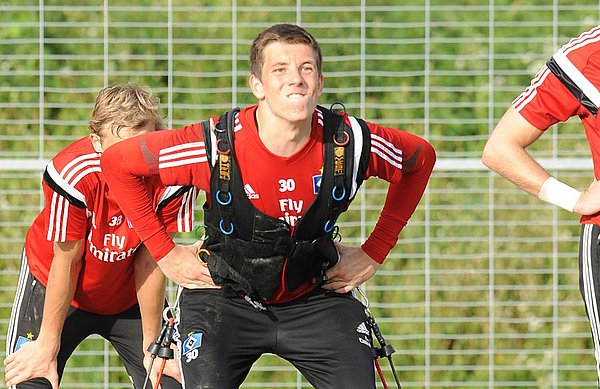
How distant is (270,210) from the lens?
16.0 feet

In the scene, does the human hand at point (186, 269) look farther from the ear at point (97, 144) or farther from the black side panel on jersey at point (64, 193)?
the ear at point (97, 144)

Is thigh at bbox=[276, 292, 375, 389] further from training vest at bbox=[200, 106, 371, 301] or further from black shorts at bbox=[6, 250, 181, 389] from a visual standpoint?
black shorts at bbox=[6, 250, 181, 389]

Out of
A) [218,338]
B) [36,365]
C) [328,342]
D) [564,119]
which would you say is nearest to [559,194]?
[564,119]

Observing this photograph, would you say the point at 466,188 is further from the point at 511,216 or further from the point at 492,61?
the point at 492,61

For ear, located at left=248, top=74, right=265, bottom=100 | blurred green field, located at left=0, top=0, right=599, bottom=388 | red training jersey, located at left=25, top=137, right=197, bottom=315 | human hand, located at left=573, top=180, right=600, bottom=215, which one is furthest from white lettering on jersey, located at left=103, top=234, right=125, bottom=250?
blurred green field, located at left=0, top=0, right=599, bottom=388

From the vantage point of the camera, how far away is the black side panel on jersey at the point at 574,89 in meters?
4.70

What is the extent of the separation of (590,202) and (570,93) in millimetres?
415

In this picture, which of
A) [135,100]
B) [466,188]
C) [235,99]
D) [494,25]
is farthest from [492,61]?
[135,100]

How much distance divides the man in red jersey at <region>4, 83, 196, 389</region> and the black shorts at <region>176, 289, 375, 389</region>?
54 cm

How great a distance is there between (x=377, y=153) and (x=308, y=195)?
1.05 ft

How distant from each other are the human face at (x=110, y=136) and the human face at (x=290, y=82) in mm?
691

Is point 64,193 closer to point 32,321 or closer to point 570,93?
point 32,321

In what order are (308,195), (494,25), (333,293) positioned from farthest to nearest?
(494,25) → (333,293) → (308,195)

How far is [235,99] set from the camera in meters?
7.86
